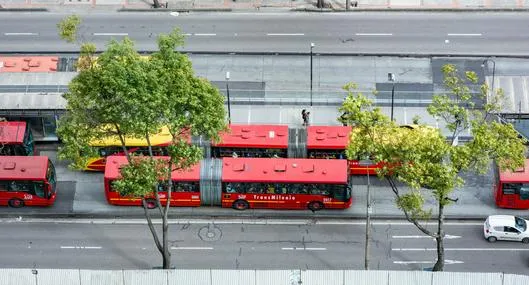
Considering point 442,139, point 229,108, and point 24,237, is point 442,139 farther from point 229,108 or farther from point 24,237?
point 24,237

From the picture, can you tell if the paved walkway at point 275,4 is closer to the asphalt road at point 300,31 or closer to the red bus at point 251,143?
the asphalt road at point 300,31

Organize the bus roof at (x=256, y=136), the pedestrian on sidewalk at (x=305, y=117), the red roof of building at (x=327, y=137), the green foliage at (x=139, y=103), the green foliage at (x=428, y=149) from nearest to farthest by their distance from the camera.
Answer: the green foliage at (x=139, y=103)
the green foliage at (x=428, y=149)
the red roof of building at (x=327, y=137)
the bus roof at (x=256, y=136)
the pedestrian on sidewalk at (x=305, y=117)

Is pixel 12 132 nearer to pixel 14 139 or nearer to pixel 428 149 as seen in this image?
pixel 14 139

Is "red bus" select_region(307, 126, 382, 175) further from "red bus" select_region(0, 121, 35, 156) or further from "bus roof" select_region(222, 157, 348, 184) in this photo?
"red bus" select_region(0, 121, 35, 156)

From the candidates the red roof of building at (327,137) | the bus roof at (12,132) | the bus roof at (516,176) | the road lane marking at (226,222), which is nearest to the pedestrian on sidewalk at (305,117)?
the red roof of building at (327,137)

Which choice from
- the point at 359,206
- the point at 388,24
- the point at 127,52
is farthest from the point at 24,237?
the point at 388,24

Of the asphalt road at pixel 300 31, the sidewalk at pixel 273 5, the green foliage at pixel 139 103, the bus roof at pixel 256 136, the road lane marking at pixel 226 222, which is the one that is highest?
the sidewalk at pixel 273 5
